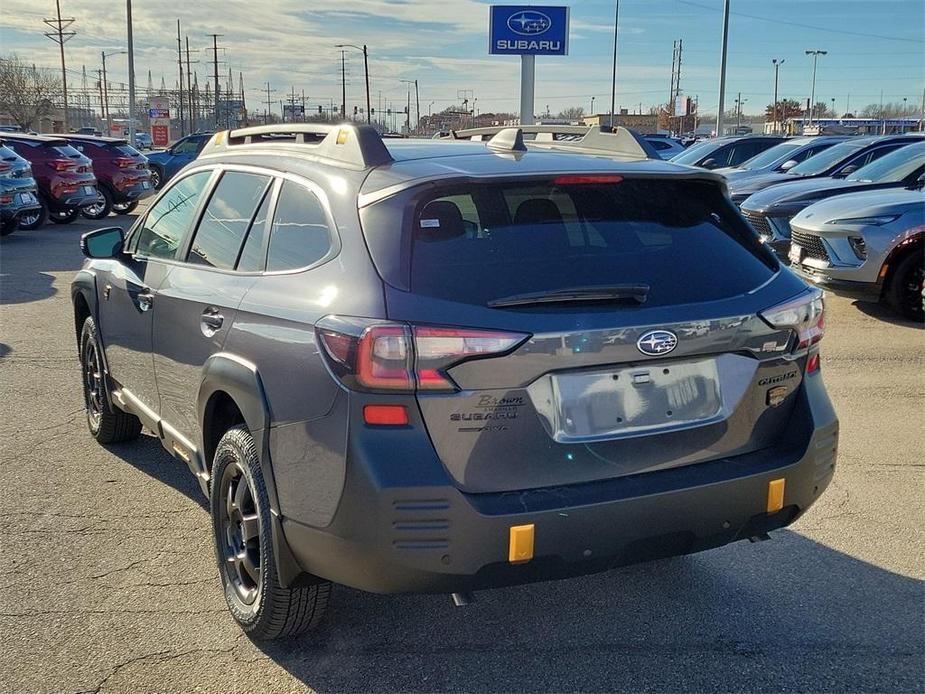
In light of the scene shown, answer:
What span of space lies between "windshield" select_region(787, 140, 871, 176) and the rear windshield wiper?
12.4 metres

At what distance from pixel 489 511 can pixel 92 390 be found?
372 cm

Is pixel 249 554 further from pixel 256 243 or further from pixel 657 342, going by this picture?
pixel 657 342

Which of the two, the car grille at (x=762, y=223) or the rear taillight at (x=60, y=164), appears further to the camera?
the rear taillight at (x=60, y=164)

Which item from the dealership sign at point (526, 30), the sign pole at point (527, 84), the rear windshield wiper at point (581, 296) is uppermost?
the dealership sign at point (526, 30)

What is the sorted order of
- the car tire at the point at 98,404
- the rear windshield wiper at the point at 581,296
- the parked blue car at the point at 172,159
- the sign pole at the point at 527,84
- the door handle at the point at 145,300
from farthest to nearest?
the parked blue car at the point at 172,159 → the sign pole at the point at 527,84 → the car tire at the point at 98,404 → the door handle at the point at 145,300 → the rear windshield wiper at the point at 581,296

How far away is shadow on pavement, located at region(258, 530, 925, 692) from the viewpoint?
10.0 ft

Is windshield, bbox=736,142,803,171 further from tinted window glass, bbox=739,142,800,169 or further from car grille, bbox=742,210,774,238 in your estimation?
car grille, bbox=742,210,774,238

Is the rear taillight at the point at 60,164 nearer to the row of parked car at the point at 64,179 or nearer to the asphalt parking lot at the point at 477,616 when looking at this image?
the row of parked car at the point at 64,179

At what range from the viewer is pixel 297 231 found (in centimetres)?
324

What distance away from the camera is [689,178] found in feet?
10.8

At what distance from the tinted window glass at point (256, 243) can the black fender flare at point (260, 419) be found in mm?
363

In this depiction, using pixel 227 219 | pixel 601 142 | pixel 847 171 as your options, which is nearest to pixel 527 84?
pixel 847 171

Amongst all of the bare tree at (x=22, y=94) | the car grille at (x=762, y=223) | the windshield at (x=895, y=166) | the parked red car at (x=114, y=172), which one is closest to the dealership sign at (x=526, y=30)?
the parked red car at (x=114, y=172)

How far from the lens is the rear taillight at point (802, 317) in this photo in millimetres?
3057
